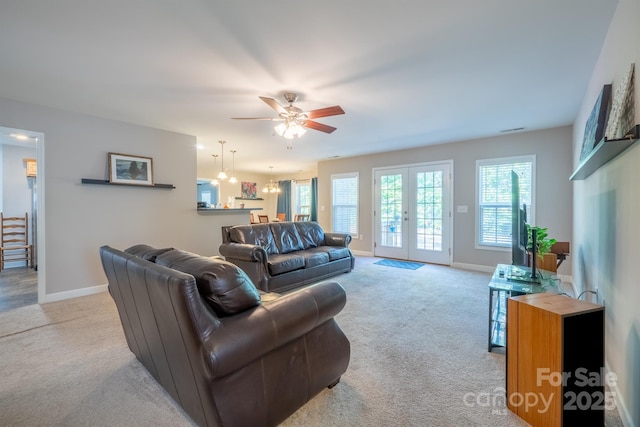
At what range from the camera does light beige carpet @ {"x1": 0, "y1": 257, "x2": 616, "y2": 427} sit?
1.51 metres

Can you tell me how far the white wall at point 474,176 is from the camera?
4.22 m

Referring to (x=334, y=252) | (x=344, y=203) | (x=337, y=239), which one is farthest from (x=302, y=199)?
(x=334, y=252)

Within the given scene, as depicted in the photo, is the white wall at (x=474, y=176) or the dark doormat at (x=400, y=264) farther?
the dark doormat at (x=400, y=264)

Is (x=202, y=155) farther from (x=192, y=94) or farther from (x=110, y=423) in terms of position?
(x=110, y=423)

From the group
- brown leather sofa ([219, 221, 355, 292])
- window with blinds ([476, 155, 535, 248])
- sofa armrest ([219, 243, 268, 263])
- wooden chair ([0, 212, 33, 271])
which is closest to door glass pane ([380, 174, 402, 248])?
window with blinds ([476, 155, 535, 248])

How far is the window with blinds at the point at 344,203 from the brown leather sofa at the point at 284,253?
6.23 feet

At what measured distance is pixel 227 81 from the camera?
2648 mm

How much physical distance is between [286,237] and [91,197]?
2.75 metres

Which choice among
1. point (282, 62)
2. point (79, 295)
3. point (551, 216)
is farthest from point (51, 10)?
point (551, 216)

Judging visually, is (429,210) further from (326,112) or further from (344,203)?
(326,112)

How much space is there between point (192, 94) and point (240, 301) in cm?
261

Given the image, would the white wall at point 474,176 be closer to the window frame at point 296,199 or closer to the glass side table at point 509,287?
the glass side table at point 509,287

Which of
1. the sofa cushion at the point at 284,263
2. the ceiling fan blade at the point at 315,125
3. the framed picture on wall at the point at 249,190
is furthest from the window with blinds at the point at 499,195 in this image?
the framed picture on wall at the point at 249,190

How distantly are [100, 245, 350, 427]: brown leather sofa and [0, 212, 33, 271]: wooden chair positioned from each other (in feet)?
18.2
